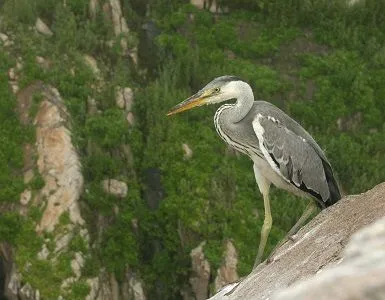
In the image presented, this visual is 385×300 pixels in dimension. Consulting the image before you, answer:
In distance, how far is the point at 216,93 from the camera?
253 inches

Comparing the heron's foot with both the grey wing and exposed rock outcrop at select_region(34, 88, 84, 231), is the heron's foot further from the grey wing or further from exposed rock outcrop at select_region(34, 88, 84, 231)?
exposed rock outcrop at select_region(34, 88, 84, 231)

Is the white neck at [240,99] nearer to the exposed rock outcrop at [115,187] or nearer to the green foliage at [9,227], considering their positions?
the green foliage at [9,227]

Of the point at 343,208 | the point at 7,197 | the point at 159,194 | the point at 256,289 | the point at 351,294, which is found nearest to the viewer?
the point at 351,294

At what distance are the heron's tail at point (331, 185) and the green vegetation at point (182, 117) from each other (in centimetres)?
690

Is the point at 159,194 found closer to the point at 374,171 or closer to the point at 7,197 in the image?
the point at 7,197

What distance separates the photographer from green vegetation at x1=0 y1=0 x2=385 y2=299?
14.2m

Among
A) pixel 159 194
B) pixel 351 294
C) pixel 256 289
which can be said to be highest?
pixel 351 294

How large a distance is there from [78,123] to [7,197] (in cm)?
234

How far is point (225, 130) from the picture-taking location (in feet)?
20.7

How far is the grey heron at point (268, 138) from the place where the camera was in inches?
247

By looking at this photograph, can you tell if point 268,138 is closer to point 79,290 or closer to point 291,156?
point 291,156

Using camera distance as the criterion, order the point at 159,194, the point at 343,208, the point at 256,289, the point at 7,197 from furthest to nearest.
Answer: the point at 159,194 < the point at 7,197 < the point at 343,208 < the point at 256,289

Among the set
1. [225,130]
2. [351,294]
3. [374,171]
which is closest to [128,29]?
[374,171]

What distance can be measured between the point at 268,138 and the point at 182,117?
988 centimetres
